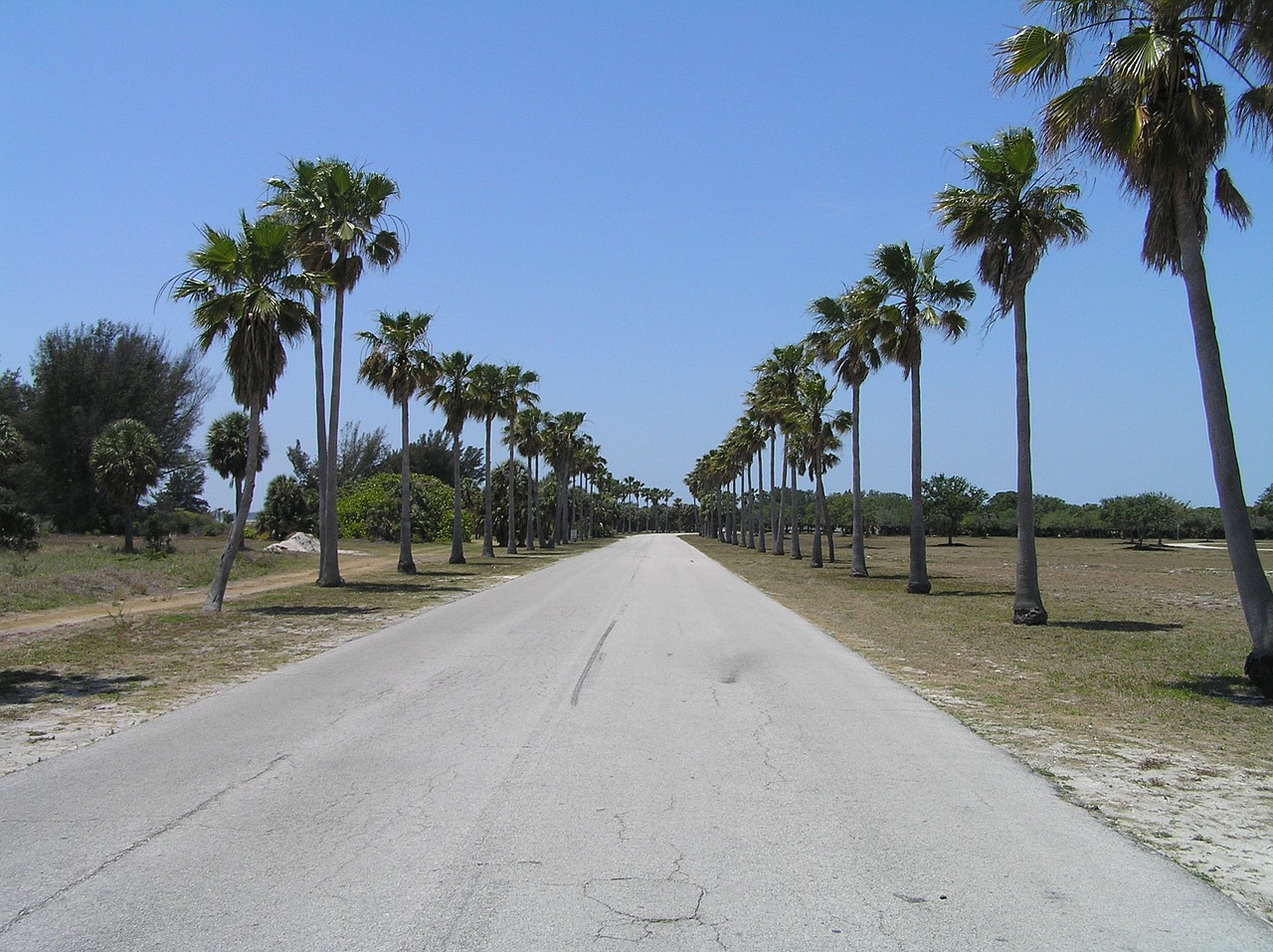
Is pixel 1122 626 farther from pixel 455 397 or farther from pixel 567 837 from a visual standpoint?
pixel 455 397

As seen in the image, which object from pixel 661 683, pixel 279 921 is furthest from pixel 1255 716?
pixel 279 921

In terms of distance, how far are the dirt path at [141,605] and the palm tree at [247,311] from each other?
2.09 m

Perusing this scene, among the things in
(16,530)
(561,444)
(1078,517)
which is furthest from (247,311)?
(1078,517)

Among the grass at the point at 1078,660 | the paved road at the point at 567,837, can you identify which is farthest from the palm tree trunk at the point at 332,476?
the paved road at the point at 567,837

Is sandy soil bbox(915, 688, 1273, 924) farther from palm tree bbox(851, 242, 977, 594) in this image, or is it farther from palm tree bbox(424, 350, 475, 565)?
palm tree bbox(424, 350, 475, 565)

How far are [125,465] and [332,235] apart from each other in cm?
2449

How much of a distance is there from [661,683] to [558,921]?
23.4ft

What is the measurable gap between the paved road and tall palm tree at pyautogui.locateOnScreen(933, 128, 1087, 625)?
10.5m

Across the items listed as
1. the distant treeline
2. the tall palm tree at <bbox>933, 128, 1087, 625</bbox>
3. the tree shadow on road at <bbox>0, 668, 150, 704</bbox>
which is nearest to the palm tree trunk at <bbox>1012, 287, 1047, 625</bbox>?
the tall palm tree at <bbox>933, 128, 1087, 625</bbox>

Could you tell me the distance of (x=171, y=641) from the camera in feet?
52.6

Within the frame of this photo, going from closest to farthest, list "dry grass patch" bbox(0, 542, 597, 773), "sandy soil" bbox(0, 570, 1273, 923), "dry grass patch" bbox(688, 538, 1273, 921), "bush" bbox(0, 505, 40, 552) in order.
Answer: "sandy soil" bbox(0, 570, 1273, 923), "dry grass patch" bbox(688, 538, 1273, 921), "dry grass patch" bbox(0, 542, 597, 773), "bush" bbox(0, 505, 40, 552)

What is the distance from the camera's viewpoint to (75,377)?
59344 mm

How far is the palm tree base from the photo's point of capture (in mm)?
11078

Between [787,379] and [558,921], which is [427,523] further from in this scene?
[558,921]
